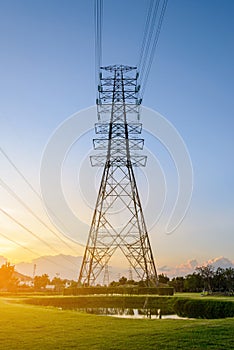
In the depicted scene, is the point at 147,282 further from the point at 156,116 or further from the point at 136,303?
the point at 156,116

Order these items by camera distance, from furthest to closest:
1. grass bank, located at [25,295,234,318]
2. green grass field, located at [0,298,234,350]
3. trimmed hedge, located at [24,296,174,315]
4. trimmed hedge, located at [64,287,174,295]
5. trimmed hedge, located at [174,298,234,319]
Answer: trimmed hedge, located at [64,287,174,295] → trimmed hedge, located at [24,296,174,315] → grass bank, located at [25,295,234,318] → trimmed hedge, located at [174,298,234,319] → green grass field, located at [0,298,234,350]

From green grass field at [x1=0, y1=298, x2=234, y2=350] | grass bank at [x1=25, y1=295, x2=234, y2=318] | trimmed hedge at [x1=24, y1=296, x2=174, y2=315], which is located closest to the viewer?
green grass field at [x1=0, y1=298, x2=234, y2=350]

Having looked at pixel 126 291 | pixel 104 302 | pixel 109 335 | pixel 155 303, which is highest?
pixel 126 291

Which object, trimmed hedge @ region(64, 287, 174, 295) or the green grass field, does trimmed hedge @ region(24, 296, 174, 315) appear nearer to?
trimmed hedge @ region(64, 287, 174, 295)

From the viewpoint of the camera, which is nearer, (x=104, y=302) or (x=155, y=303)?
(x=155, y=303)

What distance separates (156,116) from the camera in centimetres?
2931

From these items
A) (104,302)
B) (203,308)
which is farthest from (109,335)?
(104,302)

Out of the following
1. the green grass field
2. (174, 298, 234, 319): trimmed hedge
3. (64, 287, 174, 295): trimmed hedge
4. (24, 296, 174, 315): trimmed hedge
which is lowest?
the green grass field


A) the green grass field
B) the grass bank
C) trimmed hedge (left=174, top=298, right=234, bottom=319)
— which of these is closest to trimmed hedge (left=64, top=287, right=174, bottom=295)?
the grass bank

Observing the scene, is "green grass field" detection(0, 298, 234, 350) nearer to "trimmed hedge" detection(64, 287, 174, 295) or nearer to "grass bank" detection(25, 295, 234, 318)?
"grass bank" detection(25, 295, 234, 318)

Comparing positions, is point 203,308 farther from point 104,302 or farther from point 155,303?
point 104,302

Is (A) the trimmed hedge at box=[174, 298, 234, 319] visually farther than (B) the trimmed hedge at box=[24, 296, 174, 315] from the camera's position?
No

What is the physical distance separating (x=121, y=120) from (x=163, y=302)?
17.3m

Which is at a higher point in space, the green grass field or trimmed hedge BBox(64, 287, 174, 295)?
trimmed hedge BBox(64, 287, 174, 295)
